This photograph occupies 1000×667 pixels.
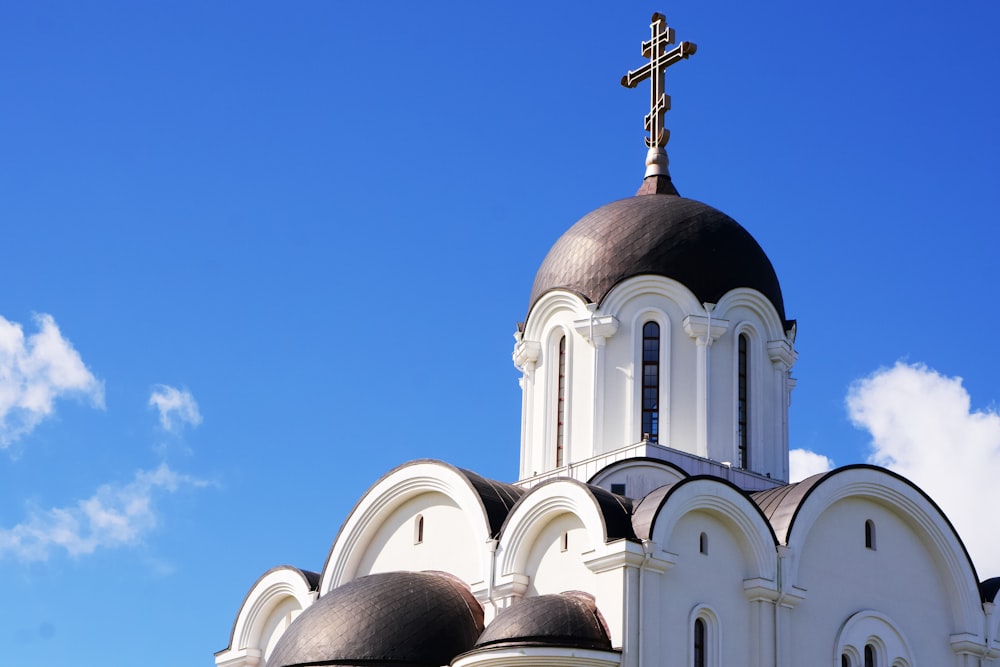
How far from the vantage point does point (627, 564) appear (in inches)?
694

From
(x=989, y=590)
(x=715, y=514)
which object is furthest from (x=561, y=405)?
(x=989, y=590)

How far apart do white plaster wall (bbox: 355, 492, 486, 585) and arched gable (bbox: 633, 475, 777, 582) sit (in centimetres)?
248

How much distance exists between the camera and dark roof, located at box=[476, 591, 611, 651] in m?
17.2

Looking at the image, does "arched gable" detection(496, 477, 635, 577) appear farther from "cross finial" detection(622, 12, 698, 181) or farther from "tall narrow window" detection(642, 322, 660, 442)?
"cross finial" detection(622, 12, 698, 181)

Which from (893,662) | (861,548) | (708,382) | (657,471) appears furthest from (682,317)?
(893,662)

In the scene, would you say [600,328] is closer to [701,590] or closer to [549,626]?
[701,590]

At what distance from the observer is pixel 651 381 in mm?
21719

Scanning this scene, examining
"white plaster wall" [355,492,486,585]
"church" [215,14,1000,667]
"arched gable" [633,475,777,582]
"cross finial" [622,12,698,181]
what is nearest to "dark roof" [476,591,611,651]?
"church" [215,14,1000,667]

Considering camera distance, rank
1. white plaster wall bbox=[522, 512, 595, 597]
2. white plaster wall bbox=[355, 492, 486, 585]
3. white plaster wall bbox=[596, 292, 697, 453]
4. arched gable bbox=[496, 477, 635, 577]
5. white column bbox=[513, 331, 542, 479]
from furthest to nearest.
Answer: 1. white column bbox=[513, 331, 542, 479]
2. white plaster wall bbox=[596, 292, 697, 453]
3. white plaster wall bbox=[355, 492, 486, 585]
4. white plaster wall bbox=[522, 512, 595, 597]
5. arched gable bbox=[496, 477, 635, 577]

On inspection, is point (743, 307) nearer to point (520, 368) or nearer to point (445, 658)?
point (520, 368)

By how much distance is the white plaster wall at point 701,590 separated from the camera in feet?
58.5

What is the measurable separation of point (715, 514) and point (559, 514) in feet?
5.89

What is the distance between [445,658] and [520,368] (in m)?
5.84

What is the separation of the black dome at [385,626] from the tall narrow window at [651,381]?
3.68m
